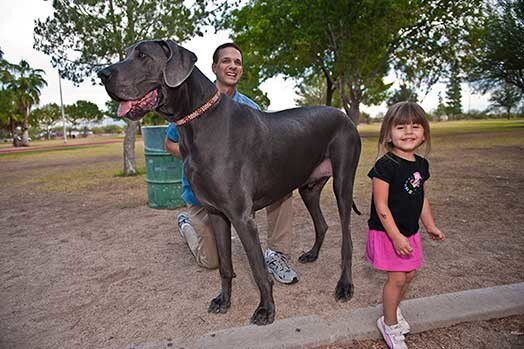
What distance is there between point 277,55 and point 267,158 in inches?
859

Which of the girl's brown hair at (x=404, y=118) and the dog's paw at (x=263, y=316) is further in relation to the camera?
the dog's paw at (x=263, y=316)

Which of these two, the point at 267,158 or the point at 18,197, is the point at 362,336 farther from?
the point at 18,197

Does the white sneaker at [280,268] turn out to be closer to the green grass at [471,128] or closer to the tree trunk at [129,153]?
the tree trunk at [129,153]

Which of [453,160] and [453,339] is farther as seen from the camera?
[453,160]

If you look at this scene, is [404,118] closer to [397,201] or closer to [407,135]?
[407,135]

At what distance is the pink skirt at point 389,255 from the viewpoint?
88.8 inches

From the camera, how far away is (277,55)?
23266 millimetres

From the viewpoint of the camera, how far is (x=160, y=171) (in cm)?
619

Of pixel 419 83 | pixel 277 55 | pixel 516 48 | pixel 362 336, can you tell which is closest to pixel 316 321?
pixel 362 336

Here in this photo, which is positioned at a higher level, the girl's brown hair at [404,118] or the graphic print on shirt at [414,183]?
the girl's brown hair at [404,118]

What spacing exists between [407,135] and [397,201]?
0.41 m

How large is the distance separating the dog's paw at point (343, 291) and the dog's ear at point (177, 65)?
203 cm

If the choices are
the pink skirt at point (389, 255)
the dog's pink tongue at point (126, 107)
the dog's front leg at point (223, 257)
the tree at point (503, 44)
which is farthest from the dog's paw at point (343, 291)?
the tree at point (503, 44)

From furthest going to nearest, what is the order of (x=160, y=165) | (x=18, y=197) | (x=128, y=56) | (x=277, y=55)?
(x=277, y=55), (x=18, y=197), (x=160, y=165), (x=128, y=56)
